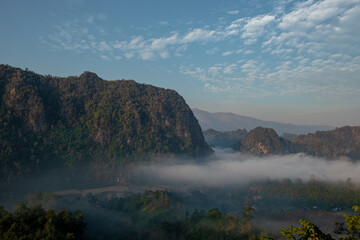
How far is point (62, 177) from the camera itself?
186375 millimetres

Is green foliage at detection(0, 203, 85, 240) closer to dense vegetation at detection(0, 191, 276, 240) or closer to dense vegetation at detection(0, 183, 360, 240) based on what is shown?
dense vegetation at detection(0, 183, 360, 240)

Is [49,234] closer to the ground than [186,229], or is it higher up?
higher up

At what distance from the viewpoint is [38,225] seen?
6031 centimetres

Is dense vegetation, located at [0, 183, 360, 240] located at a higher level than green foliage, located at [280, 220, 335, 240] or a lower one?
lower

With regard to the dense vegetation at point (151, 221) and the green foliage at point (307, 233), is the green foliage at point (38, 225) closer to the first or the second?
the dense vegetation at point (151, 221)

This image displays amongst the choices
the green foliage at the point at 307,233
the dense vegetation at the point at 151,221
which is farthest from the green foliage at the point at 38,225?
the green foliage at the point at 307,233

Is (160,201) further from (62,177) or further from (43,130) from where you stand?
(43,130)

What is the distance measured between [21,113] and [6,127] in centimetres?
1991

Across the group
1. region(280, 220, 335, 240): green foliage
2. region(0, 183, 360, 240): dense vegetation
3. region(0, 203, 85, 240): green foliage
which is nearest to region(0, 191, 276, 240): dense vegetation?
region(0, 183, 360, 240): dense vegetation

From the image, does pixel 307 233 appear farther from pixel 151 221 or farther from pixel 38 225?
pixel 151 221

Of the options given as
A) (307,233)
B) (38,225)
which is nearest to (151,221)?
(38,225)

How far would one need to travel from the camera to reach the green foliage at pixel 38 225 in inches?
1987

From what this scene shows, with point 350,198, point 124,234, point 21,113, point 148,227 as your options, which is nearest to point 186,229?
point 148,227

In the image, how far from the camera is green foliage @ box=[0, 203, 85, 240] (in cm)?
5047
